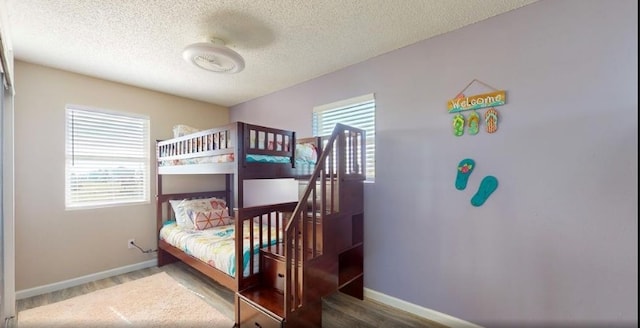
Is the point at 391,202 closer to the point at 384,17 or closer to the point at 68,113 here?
the point at 384,17

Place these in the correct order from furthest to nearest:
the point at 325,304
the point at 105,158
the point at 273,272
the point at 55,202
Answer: the point at 105,158, the point at 55,202, the point at 325,304, the point at 273,272

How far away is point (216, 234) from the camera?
296 centimetres

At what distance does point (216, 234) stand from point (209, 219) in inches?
17.4

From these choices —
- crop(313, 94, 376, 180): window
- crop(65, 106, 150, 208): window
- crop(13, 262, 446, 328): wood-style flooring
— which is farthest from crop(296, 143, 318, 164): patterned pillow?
crop(65, 106, 150, 208): window

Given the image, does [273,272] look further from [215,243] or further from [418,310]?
[418,310]

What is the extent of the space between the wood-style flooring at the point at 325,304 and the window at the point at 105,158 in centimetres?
88

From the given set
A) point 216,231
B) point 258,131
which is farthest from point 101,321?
point 258,131

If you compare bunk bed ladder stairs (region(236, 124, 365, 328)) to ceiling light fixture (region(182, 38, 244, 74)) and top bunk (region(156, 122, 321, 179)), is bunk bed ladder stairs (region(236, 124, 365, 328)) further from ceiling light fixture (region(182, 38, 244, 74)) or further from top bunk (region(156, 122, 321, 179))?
ceiling light fixture (region(182, 38, 244, 74))

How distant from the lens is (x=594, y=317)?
1.59 m

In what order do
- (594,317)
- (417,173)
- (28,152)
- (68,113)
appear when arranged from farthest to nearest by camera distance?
(68,113)
(28,152)
(417,173)
(594,317)

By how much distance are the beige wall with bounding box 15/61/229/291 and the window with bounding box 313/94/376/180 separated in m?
2.31

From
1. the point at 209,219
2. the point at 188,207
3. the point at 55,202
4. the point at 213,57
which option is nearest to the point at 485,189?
the point at 213,57

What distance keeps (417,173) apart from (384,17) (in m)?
1.26

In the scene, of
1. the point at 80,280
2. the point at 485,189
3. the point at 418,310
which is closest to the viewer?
the point at 485,189
